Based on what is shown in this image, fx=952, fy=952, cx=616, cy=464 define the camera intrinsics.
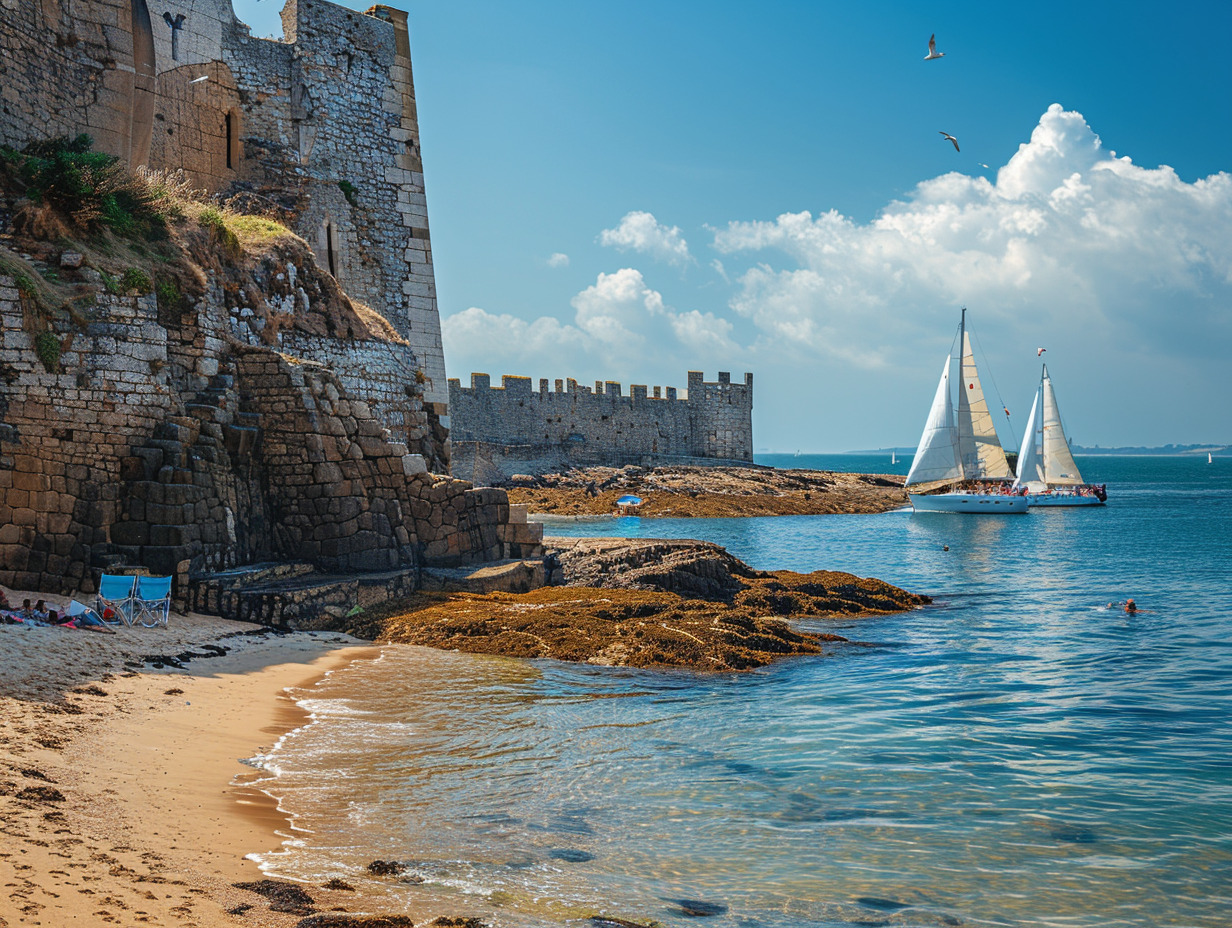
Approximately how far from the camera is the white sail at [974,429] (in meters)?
44.4

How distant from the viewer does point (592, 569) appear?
52.0ft

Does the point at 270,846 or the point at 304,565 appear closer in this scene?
the point at 270,846

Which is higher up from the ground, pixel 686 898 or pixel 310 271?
pixel 310 271

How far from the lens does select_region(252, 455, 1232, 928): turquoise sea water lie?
5246mm

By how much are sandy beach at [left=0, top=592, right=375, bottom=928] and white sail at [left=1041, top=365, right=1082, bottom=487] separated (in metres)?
48.6

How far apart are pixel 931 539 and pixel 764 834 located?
1170 inches

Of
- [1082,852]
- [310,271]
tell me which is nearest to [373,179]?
[310,271]

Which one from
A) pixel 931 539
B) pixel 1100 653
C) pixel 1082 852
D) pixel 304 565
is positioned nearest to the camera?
pixel 1082 852

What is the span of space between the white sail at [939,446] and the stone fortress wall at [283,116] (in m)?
31.7

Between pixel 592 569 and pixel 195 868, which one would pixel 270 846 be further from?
pixel 592 569

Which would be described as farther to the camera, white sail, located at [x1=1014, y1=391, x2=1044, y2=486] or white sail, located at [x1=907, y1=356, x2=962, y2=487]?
white sail, located at [x1=1014, y1=391, x2=1044, y2=486]

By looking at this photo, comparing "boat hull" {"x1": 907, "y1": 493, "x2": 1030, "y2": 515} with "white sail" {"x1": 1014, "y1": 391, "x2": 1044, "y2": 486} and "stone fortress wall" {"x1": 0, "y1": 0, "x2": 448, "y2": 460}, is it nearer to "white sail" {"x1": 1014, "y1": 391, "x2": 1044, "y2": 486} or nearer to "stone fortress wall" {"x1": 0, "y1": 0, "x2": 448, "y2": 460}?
"white sail" {"x1": 1014, "y1": 391, "x2": 1044, "y2": 486}

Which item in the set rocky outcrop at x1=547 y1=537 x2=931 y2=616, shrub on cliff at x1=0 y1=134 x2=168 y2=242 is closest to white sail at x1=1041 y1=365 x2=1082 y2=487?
rocky outcrop at x1=547 y1=537 x2=931 y2=616

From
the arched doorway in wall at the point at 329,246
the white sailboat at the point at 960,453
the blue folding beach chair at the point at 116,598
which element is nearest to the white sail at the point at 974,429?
the white sailboat at the point at 960,453
